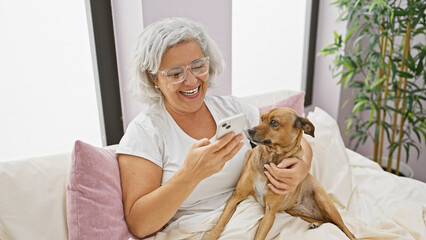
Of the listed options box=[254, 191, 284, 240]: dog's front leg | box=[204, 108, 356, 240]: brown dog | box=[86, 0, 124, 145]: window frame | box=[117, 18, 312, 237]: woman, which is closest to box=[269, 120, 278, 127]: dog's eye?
box=[204, 108, 356, 240]: brown dog

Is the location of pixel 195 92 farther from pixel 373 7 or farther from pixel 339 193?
pixel 373 7

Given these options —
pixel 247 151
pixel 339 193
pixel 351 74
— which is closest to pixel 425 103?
pixel 351 74

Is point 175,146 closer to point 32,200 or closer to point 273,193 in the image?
point 273,193

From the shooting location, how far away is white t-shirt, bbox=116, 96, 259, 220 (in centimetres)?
124

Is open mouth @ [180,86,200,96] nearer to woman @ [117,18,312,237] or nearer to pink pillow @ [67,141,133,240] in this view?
woman @ [117,18,312,237]

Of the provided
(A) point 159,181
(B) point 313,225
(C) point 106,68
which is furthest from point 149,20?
(B) point 313,225

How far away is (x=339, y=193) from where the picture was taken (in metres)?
1.71

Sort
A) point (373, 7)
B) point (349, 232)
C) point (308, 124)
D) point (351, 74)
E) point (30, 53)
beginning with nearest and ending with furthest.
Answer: point (308, 124)
point (349, 232)
point (30, 53)
point (373, 7)
point (351, 74)

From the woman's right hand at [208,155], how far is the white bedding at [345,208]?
282 millimetres

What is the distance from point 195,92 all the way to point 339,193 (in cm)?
98

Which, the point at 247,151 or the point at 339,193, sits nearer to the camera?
the point at 247,151

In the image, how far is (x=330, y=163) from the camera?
71.9 inches

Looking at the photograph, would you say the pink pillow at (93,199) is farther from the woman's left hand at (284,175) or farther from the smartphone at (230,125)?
the woman's left hand at (284,175)

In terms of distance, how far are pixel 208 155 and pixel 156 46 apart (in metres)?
0.48
